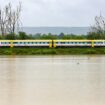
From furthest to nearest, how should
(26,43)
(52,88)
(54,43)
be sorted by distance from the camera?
(26,43), (54,43), (52,88)

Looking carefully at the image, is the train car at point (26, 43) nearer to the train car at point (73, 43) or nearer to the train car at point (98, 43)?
the train car at point (73, 43)

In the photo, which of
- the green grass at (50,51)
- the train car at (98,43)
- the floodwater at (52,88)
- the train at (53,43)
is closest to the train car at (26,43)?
the train at (53,43)

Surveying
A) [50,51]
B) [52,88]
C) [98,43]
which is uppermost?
[98,43]

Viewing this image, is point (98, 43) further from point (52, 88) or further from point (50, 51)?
point (52, 88)

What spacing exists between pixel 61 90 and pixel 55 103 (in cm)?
173

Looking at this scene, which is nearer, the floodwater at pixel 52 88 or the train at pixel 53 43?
Answer: the floodwater at pixel 52 88

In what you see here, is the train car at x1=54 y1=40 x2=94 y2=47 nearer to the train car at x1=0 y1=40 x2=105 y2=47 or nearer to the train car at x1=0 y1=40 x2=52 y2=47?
the train car at x1=0 y1=40 x2=105 y2=47

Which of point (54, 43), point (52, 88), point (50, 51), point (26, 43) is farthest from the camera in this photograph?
point (26, 43)

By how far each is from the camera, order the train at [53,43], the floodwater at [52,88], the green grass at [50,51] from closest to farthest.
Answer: the floodwater at [52,88]
the green grass at [50,51]
the train at [53,43]

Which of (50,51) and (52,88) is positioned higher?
(52,88)

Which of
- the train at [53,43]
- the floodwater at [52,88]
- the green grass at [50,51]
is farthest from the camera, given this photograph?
the train at [53,43]

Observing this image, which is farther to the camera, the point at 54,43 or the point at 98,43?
the point at 98,43

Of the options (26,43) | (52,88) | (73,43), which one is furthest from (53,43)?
(52,88)

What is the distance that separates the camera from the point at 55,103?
9375 mm
